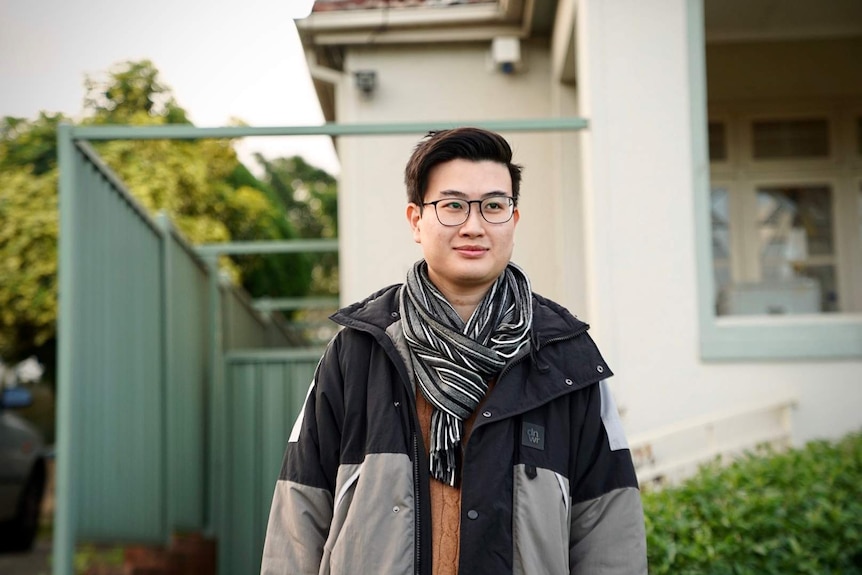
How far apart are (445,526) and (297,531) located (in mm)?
349

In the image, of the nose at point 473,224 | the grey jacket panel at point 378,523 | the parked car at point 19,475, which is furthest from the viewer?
the parked car at point 19,475

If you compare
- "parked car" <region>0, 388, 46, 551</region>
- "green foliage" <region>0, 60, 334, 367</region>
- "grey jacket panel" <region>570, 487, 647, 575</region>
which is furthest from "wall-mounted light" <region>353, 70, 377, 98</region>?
"grey jacket panel" <region>570, 487, 647, 575</region>

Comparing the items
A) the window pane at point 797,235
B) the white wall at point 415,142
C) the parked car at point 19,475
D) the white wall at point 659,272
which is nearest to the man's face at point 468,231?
the white wall at point 659,272

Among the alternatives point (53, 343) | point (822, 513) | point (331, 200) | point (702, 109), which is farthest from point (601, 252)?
point (331, 200)

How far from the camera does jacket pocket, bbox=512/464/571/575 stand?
203 centimetres

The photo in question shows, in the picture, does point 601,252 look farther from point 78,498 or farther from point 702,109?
point 78,498

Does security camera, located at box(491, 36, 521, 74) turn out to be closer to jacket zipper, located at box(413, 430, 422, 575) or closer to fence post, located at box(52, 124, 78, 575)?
fence post, located at box(52, 124, 78, 575)

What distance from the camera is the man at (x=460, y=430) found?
6.71ft

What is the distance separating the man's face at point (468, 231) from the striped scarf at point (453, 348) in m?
0.08

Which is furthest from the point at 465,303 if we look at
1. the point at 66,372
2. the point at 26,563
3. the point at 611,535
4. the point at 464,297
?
the point at 26,563

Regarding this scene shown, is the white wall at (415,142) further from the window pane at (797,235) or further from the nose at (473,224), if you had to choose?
the nose at (473,224)

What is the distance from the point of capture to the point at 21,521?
857cm

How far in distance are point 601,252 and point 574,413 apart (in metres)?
2.76

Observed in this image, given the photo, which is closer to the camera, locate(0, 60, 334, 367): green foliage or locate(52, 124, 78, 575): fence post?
locate(52, 124, 78, 575): fence post
